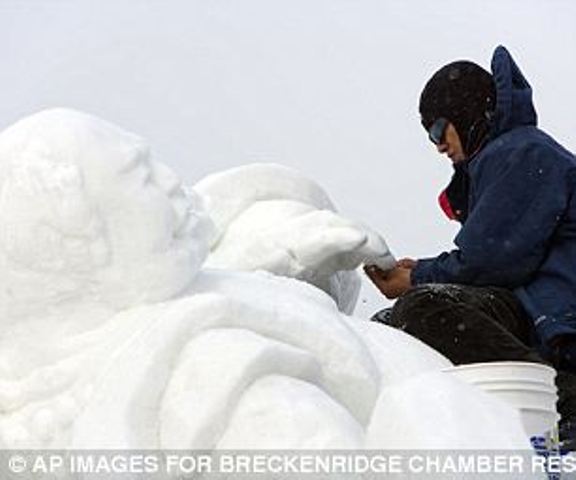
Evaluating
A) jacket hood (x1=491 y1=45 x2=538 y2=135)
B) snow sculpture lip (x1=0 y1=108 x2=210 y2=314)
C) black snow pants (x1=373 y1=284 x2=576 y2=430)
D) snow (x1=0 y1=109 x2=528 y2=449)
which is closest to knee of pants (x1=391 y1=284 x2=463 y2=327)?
black snow pants (x1=373 y1=284 x2=576 y2=430)

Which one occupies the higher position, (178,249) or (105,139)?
(105,139)

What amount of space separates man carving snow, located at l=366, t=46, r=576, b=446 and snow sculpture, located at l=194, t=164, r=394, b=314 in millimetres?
223

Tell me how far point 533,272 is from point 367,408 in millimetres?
1347

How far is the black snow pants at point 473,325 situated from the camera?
100 inches

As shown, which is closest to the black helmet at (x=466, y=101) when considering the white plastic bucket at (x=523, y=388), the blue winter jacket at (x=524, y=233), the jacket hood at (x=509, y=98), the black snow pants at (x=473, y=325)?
Result: the jacket hood at (x=509, y=98)

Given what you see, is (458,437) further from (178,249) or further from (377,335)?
(178,249)

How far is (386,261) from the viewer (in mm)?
2453

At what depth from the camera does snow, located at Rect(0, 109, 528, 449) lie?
5.08 ft

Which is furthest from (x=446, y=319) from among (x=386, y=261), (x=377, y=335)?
(x=377, y=335)

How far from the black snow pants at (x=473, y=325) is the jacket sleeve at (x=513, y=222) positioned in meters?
0.08

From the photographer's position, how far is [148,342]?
1.59m

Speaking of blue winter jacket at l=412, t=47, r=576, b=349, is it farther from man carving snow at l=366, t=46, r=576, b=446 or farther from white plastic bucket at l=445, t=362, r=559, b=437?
white plastic bucket at l=445, t=362, r=559, b=437

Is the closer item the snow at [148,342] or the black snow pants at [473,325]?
the snow at [148,342]

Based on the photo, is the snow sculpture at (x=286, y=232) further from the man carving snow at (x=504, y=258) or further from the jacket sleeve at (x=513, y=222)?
the jacket sleeve at (x=513, y=222)
